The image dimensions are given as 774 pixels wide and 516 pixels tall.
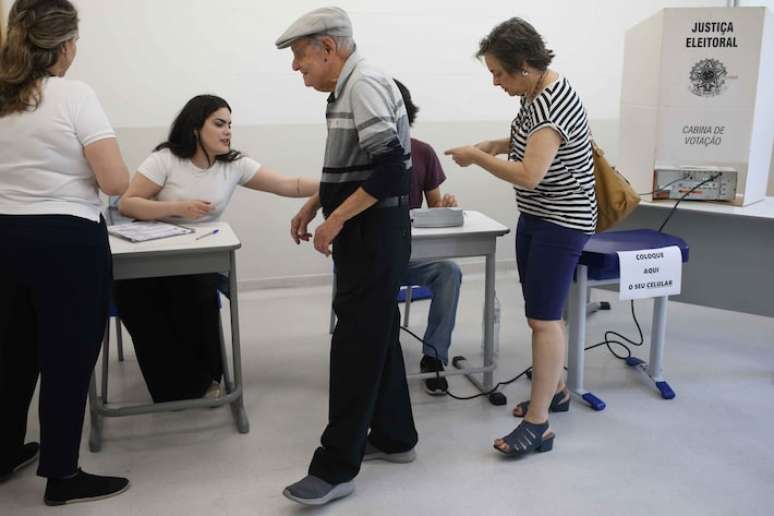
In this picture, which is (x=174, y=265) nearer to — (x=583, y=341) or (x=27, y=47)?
(x=27, y=47)

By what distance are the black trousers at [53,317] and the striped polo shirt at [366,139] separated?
683 mm

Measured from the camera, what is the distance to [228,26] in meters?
4.06

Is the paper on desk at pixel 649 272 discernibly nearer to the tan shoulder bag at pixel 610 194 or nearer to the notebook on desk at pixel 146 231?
the tan shoulder bag at pixel 610 194

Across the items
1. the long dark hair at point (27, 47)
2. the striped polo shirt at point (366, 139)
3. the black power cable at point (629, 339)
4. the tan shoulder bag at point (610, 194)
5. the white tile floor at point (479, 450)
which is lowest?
the white tile floor at point (479, 450)

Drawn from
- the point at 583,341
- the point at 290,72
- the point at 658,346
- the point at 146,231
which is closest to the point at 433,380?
the point at 583,341

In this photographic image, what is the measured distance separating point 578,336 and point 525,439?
0.57m

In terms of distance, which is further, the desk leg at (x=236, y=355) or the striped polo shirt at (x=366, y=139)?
the desk leg at (x=236, y=355)

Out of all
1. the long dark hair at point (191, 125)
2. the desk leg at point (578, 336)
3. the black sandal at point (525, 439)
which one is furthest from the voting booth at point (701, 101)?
the long dark hair at point (191, 125)

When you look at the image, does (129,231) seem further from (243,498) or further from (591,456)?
(591,456)

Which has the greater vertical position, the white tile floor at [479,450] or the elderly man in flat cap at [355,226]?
the elderly man in flat cap at [355,226]

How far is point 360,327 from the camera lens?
208 centimetres

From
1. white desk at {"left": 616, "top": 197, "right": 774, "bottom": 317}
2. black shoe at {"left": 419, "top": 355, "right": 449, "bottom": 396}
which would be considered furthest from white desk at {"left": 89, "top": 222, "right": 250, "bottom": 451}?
white desk at {"left": 616, "top": 197, "right": 774, "bottom": 317}

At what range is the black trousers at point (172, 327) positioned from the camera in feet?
8.77

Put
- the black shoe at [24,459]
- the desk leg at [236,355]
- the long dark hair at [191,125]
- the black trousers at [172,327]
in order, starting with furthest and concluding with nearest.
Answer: the long dark hair at [191,125]
the black trousers at [172,327]
the desk leg at [236,355]
the black shoe at [24,459]
